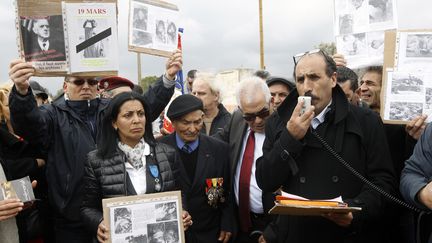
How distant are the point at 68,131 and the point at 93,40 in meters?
0.83

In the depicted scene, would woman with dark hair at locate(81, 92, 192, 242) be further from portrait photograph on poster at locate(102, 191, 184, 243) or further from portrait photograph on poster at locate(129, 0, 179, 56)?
portrait photograph on poster at locate(129, 0, 179, 56)

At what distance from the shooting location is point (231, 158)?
4035 mm

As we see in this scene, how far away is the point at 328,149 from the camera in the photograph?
293 centimetres

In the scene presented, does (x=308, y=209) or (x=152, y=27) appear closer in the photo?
(x=308, y=209)

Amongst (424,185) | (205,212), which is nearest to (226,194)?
(205,212)

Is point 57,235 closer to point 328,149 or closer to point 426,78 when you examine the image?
point 328,149

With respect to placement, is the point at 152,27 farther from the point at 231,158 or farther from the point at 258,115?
the point at 231,158

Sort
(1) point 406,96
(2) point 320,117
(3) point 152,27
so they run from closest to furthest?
(2) point 320,117 < (1) point 406,96 < (3) point 152,27

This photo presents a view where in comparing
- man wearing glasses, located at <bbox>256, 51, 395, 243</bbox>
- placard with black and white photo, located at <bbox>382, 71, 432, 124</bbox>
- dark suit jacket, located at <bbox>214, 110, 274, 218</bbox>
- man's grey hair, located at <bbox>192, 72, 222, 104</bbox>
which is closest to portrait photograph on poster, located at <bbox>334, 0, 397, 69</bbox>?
placard with black and white photo, located at <bbox>382, 71, 432, 124</bbox>

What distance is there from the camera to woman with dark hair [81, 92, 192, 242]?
3211 millimetres

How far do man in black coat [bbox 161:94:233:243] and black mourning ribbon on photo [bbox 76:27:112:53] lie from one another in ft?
2.76

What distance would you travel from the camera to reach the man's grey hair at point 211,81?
5.50m

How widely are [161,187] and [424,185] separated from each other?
5.81ft

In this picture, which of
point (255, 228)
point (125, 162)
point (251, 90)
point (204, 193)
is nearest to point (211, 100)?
point (251, 90)
